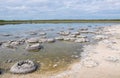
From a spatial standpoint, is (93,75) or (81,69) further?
(81,69)

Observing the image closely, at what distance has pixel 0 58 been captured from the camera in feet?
65.1

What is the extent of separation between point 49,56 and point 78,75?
6717 millimetres

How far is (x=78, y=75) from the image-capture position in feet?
46.9

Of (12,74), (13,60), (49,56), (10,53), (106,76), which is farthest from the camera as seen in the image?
(10,53)

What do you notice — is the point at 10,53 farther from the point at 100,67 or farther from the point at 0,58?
the point at 100,67

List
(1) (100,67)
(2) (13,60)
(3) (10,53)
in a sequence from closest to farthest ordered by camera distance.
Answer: (1) (100,67), (2) (13,60), (3) (10,53)

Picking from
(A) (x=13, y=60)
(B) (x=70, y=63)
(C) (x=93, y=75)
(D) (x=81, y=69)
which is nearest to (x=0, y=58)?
(A) (x=13, y=60)

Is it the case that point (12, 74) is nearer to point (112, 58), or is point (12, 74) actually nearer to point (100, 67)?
point (100, 67)

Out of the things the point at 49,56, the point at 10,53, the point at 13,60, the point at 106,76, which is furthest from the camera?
the point at 10,53

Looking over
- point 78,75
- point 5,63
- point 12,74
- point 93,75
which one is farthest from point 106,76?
point 5,63

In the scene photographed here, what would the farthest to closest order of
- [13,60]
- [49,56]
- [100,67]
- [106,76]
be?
[49,56] → [13,60] → [100,67] → [106,76]

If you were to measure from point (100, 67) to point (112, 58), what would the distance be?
2.89 m

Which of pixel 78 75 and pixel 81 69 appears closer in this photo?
pixel 78 75

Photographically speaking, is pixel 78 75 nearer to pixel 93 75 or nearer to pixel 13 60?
pixel 93 75
